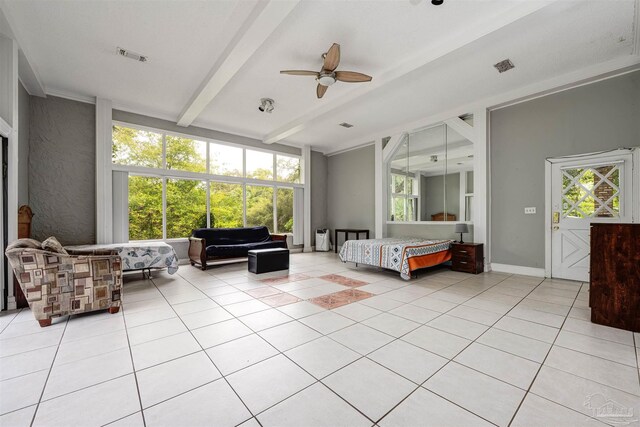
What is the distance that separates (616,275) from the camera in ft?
8.28

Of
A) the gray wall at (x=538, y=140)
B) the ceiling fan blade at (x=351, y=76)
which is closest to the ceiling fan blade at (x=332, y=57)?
the ceiling fan blade at (x=351, y=76)

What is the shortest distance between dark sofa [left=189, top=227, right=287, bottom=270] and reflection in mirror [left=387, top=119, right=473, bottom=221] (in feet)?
11.0

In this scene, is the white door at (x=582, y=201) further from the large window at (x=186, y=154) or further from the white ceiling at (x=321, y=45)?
the large window at (x=186, y=154)

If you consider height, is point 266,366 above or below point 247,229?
below

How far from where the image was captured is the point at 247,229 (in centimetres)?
673

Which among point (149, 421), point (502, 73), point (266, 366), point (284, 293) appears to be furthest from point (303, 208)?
point (149, 421)

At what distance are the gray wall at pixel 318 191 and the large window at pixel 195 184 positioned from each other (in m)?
0.77

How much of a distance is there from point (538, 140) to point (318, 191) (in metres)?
5.88

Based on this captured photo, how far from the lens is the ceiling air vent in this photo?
12.9 feet

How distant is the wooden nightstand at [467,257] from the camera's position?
491 centimetres

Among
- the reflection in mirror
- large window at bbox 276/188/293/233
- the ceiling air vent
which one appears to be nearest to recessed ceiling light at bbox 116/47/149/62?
large window at bbox 276/188/293/233

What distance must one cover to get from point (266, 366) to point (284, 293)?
1816mm

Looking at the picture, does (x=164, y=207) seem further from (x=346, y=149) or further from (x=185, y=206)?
(x=346, y=149)

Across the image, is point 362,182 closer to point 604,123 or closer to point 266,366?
point 604,123
